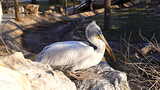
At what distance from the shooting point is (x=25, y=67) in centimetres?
253

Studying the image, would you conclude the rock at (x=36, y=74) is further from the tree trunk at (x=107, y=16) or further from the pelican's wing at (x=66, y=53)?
the tree trunk at (x=107, y=16)

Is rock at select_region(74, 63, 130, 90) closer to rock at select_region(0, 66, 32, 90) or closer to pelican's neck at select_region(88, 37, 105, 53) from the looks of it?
pelican's neck at select_region(88, 37, 105, 53)

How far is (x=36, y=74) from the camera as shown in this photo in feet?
8.14

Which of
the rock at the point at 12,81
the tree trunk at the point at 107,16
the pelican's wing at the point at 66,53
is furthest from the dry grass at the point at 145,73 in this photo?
the tree trunk at the point at 107,16

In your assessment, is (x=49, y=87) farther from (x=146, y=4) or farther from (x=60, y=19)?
(x=146, y=4)

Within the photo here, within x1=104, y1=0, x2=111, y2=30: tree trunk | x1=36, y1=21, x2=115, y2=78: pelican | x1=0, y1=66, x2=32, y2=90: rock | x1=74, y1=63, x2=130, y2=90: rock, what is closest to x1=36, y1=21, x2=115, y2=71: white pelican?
x1=36, y1=21, x2=115, y2=78: pelican

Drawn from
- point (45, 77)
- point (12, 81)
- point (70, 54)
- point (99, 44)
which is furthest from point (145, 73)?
point (12, 81)

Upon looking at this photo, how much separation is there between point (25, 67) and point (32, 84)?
273mm

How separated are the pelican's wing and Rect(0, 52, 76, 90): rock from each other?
4.46 feet

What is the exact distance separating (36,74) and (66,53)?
1.72 metres

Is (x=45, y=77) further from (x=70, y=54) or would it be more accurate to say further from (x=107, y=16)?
(x=107, y=16)

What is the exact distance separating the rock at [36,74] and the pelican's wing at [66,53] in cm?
136

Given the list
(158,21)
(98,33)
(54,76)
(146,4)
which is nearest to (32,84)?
(54,76)

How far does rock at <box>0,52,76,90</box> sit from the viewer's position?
236 cm
